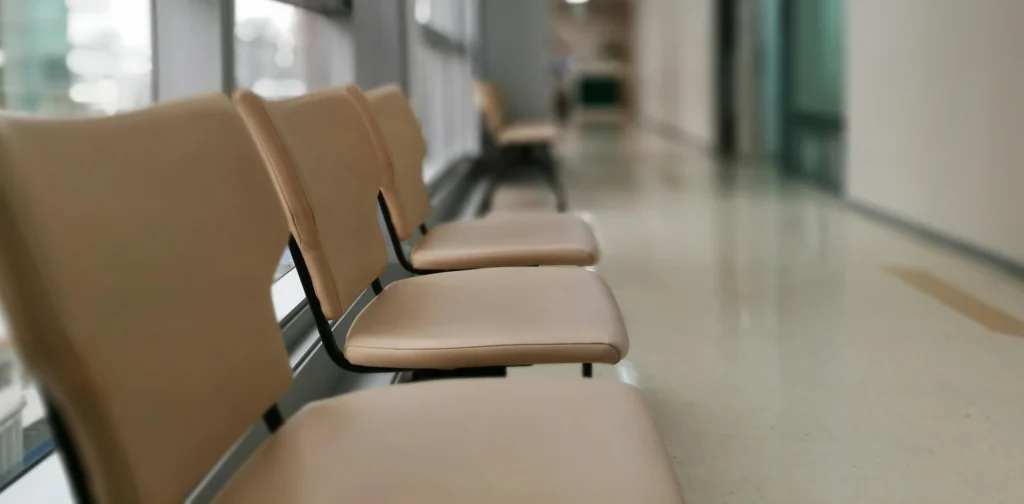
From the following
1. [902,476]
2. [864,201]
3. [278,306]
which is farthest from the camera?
[864,201]

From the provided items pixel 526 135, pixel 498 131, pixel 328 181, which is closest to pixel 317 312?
pixel 328 181

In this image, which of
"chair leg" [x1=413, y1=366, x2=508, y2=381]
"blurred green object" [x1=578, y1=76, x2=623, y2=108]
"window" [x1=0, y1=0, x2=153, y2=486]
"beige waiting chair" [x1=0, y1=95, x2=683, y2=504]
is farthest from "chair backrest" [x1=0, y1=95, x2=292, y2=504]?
"blurred green object" [x1=578, y1=76, x2=623, y2=108]

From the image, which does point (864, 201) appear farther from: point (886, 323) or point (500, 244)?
point (500, 244)

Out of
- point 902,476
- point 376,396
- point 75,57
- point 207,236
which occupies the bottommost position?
point 902,476

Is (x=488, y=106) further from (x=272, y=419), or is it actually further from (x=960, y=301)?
(x=272, y=419)

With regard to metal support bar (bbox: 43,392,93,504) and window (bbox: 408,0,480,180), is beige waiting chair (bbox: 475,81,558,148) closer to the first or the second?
window (bbox: 408,0,480,180)

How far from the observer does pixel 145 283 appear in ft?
2.90

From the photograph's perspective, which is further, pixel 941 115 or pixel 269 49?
pixel 941 115

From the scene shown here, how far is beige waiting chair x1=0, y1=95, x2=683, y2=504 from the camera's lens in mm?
761

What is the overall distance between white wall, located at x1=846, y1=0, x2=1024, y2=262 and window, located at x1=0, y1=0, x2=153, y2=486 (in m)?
3.47

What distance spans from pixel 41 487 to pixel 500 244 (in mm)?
1377

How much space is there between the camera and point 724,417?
2.36m

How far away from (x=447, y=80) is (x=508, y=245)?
505cm

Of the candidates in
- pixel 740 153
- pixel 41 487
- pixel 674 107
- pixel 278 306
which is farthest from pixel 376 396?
pixel 674 107
